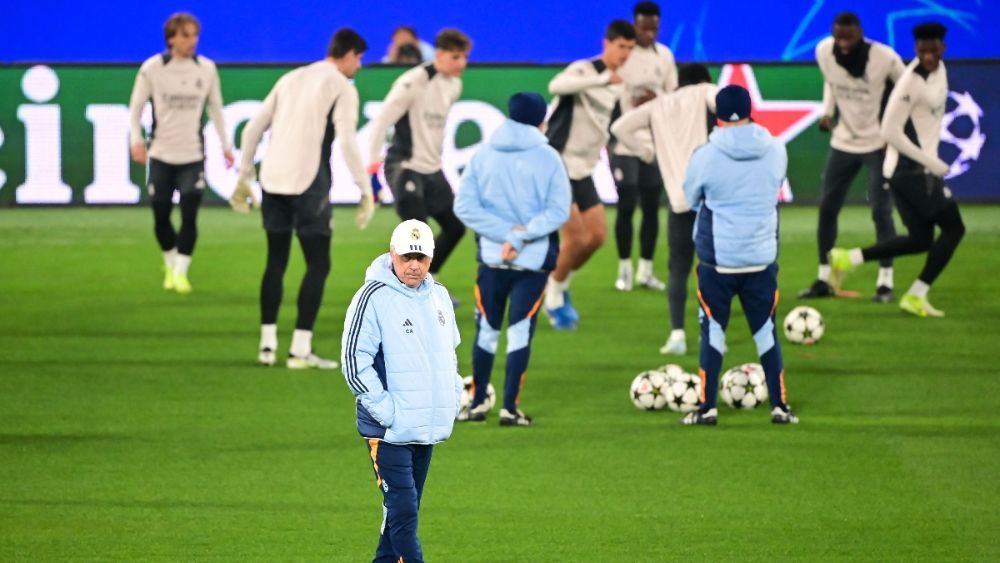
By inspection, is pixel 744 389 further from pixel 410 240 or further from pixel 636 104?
pixel 636 104

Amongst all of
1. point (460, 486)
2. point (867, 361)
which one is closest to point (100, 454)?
point (460, 486)

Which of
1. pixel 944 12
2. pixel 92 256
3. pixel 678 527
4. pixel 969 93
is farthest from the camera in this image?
pixel 944 12

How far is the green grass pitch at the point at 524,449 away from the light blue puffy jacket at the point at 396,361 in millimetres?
1270

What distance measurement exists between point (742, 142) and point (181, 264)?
7.68 metres

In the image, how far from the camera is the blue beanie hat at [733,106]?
34.1 feet

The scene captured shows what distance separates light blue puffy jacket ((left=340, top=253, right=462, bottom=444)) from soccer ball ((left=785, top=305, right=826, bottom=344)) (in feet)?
24.0

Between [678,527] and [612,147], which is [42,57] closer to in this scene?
[612,147]

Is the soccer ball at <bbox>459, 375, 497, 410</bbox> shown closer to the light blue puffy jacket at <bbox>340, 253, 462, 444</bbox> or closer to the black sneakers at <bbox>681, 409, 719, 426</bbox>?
the black sneakers at <bbox>681, 409, 719, 426</bbox>

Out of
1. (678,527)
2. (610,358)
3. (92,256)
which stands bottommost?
(92,256)

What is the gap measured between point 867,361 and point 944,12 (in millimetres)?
14229

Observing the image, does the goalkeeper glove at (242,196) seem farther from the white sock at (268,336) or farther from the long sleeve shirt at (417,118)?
the long sleeve shirt at (417,118)

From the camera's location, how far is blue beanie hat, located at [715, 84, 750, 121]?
409 inches

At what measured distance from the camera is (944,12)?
85.7 ft

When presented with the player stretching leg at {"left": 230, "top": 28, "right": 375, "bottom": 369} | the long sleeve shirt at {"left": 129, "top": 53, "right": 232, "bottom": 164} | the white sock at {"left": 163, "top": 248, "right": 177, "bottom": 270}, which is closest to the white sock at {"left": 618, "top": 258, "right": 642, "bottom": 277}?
the long sleeve shirt at {"left": 129, "top": 53, "right": 232, "bottom": 164}
